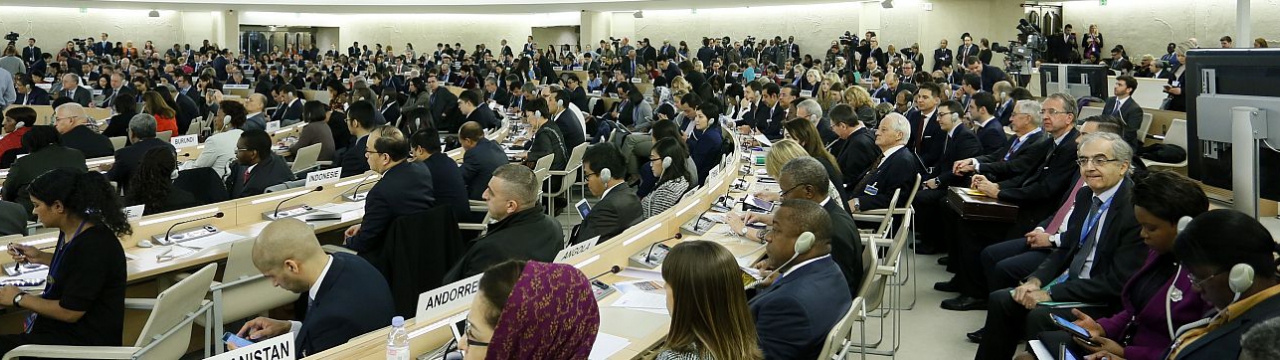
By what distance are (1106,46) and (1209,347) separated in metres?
21.6

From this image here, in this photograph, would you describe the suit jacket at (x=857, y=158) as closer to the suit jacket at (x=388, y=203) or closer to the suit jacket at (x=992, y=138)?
the suit jacket at (x=992, y=138)

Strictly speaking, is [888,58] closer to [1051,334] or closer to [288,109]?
[288,109]

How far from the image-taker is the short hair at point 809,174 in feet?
16.0

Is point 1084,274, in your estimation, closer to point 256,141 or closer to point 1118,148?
point 1118,148

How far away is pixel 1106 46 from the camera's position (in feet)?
73.9

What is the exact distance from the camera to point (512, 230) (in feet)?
14.1

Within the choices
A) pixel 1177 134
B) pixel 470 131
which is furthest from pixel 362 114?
pixel 1177 134

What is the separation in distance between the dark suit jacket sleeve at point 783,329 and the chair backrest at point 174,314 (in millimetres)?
2143

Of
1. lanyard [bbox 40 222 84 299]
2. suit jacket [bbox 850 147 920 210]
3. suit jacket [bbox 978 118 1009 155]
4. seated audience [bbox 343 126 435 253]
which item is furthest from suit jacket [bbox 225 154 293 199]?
suit jacket [bbox 978 118 1009 155]

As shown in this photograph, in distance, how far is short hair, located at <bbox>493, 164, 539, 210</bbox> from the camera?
4.37 m

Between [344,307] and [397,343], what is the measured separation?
442 mm

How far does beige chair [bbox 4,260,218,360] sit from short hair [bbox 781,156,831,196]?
2538mm

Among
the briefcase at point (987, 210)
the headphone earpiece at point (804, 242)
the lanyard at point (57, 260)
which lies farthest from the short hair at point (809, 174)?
the lanyard at point (57, 260)

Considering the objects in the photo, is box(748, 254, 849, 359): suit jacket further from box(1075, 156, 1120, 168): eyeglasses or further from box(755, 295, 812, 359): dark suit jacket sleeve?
box(1075, 156, 1120, 168): eyeglasses
